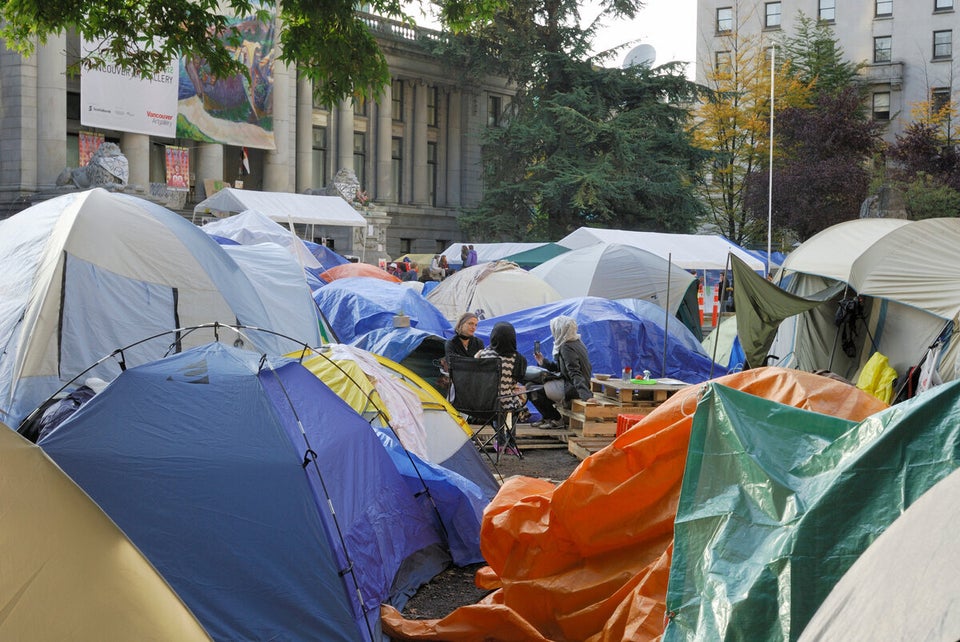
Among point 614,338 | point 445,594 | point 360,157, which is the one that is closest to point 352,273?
point 614,338

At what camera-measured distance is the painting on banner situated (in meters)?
34.1

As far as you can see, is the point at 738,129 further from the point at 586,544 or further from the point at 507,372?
the point at 586,544

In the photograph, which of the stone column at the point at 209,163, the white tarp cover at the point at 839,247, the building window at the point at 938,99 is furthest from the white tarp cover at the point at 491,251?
the building window at the point at 938,99

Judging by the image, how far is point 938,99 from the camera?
165 feet

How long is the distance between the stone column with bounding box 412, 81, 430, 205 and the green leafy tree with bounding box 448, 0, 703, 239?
7847 mm

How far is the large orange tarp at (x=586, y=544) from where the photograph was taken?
5461mm

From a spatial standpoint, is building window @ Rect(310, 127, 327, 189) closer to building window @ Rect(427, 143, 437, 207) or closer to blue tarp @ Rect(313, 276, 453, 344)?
building window @ Rect(427, 143, 437, 207)

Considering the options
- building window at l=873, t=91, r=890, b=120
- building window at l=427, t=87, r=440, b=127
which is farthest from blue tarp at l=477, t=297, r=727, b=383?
building window at l=873, t=91, r=890, b=120

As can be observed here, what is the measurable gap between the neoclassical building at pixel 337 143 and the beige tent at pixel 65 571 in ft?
94.2

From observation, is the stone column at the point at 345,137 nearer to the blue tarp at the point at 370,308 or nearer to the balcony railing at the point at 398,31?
the balcony railing at the point at 398,31

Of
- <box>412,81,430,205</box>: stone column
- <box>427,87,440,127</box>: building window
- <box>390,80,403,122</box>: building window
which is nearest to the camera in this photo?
<box>390,80,403,122</box>: building window

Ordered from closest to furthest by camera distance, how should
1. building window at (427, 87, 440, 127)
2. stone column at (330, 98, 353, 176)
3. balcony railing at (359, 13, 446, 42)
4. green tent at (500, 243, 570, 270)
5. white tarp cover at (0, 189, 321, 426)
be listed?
white tarp cover at (0, 189, 321, 426) < green tent at (500, 243, 570, 270) < stone column at (330, 98, 353, 176) < balcony railing at (359, 13, 446, 42) < building window at (427, 87, 440, 127)

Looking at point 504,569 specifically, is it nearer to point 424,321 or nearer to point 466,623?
point 466,623

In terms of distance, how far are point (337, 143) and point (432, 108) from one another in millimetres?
6608
